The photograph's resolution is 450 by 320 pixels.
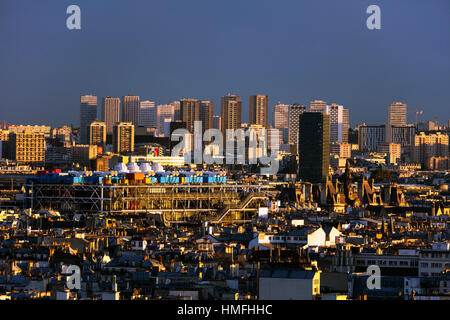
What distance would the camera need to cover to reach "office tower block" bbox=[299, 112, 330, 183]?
623 ft

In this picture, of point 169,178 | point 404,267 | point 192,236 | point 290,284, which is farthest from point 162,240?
point 169,178

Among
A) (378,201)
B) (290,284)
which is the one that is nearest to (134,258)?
(290,284)

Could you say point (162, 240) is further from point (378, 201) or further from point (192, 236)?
point (378, 201)

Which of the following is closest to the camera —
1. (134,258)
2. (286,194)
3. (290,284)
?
(290,284)

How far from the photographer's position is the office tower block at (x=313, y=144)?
189750 mm

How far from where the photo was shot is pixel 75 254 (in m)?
47.3

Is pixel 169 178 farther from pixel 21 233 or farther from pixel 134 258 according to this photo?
pixel 134 258

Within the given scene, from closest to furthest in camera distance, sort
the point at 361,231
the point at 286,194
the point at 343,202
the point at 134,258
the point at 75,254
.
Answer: the point at 134,258 < the point at 75,254 < the point at 361,231 < the point at 343,202 < the point at 286,194

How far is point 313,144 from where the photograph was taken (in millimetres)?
192500

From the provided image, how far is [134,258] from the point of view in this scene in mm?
43625

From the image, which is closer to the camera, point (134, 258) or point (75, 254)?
point (134, 258)
